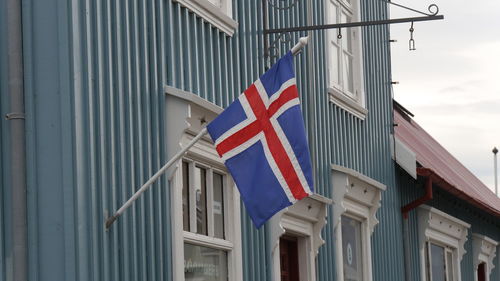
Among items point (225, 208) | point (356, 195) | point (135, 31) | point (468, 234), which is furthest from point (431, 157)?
point (135, 31)

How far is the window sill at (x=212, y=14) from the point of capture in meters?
11.3

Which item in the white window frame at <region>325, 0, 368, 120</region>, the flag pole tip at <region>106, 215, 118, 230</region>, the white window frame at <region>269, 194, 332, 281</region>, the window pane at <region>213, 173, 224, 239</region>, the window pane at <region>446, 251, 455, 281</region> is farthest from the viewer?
the window pane at <region>446, 251, 455, 281</region>

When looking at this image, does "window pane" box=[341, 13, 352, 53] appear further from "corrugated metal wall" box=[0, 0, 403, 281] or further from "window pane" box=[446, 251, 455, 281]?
"window pane" box=[446, 251, 455, 281]

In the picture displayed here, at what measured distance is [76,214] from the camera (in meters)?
8.94

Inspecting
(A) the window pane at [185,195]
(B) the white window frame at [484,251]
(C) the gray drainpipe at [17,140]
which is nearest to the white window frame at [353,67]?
(A) the window pane at [185,195]

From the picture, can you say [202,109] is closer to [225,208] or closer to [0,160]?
[225,208]

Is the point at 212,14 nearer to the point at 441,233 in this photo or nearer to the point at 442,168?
the point at 441,233

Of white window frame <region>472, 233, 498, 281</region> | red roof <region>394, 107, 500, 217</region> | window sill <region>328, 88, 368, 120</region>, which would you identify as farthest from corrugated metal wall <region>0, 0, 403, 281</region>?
white window frame <region>472, 233, 498, 281</region>

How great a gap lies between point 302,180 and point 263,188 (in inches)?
9.9

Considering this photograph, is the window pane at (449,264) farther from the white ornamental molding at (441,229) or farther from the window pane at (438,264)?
the window pane at (438,264)

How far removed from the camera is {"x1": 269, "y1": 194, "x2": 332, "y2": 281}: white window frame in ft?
45.1

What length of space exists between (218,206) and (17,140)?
299cm

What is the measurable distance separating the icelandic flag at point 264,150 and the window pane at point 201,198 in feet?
5.69

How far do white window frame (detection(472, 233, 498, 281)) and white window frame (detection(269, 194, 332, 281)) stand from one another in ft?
26.5
